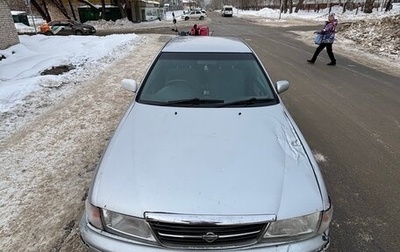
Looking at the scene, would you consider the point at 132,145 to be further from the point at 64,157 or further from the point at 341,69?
the point at 341,69

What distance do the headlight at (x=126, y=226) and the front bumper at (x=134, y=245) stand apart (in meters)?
0.03

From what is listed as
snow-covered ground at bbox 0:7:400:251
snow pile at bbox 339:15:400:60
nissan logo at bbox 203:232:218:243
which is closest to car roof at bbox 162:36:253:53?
snow-covered ground at bbox 0:7:400:251

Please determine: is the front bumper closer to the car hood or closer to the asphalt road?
the car hood

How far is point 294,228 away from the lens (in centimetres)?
177

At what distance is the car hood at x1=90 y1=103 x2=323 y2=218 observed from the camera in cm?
174

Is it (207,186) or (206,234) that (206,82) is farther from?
(206,234)

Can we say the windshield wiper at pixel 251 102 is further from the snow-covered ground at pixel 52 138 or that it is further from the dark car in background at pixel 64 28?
the dark car in background at pixel 64 28

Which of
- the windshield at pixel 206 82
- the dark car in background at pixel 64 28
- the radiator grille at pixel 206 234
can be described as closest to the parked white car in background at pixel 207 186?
the radiator grille at pixel 206 234

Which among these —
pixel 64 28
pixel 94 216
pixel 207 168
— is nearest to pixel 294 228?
pixel 207 168

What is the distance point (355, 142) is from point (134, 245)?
153 inches

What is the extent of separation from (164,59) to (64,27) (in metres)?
24.6

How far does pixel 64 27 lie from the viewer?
951 inches

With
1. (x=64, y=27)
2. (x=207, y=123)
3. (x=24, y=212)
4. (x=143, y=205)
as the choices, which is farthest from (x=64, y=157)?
(x=64, y=27)

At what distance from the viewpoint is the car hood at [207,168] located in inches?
68.5
